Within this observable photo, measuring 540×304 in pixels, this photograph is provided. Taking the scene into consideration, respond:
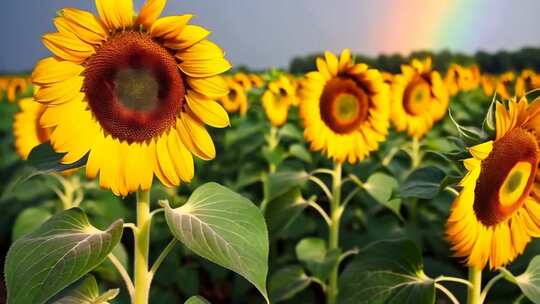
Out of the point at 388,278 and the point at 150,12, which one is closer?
the point at 150,12

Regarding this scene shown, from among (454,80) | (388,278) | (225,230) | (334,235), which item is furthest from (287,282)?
(454,80)

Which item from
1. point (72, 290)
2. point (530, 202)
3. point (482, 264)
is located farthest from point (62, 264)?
point (530, 202)

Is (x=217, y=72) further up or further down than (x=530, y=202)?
further up

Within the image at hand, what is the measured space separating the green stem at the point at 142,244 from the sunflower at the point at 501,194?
82cm

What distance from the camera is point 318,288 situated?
5035 millimetres

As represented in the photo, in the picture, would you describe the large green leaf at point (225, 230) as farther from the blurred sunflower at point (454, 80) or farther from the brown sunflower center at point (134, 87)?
the blurred sunflower at point (454, 80)

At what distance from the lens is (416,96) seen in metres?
5.42

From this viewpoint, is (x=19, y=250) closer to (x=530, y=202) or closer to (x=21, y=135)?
(x=530, y=202)

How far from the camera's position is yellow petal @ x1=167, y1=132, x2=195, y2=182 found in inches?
67.5

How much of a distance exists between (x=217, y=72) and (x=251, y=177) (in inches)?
150

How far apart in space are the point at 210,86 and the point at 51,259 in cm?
57

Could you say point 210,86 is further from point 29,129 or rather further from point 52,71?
point 29,129

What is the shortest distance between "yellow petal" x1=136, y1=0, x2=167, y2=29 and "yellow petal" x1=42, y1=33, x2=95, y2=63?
0.48 ft

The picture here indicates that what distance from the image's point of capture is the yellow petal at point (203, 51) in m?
1.63
